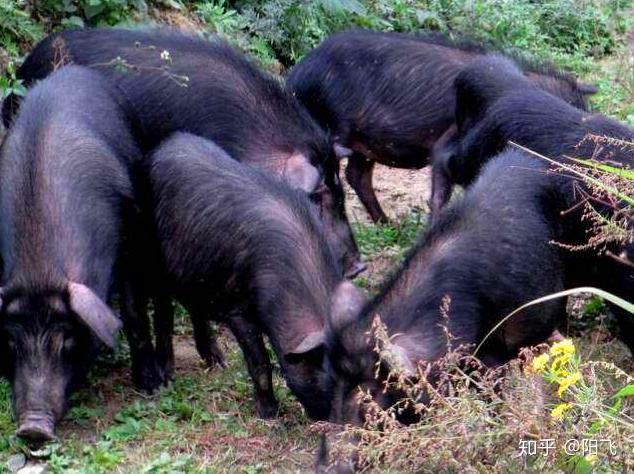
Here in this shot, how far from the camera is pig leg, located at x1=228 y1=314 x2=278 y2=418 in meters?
6.01

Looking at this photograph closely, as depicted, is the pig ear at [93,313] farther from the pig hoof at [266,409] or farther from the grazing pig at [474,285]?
the grazing pig at [474,285]

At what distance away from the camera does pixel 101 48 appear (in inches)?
297

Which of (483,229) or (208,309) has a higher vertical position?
(483,229)

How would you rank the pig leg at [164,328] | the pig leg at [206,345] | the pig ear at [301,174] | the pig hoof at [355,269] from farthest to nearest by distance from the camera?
the pig hoof at [355,269], the pig ear at [301,174], the pig leg at [206,345], the pig leg at [164,328]

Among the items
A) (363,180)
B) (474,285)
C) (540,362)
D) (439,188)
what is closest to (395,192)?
(363,180)

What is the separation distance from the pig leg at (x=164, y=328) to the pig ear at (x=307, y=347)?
1164mm

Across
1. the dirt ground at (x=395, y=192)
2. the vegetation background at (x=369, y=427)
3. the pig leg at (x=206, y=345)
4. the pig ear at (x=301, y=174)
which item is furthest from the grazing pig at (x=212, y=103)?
the dirt ground at (x=395, y=192)

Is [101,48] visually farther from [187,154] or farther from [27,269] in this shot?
[27,269]

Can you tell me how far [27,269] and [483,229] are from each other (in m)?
2.07

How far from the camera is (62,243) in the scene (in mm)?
5805

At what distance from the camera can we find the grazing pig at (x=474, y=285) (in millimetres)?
5160

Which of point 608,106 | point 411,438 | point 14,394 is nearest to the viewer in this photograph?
point 411,438

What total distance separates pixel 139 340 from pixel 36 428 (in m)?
1.06

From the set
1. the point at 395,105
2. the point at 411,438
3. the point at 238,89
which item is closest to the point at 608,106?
the point at 395,105
